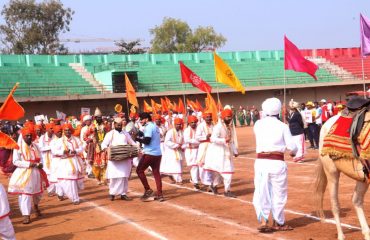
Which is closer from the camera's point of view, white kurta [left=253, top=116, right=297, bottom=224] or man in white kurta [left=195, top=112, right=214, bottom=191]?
white kurta [left=253, top=116, right=297, bottom=224]

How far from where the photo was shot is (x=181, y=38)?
74375mm

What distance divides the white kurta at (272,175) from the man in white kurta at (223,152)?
3.20 metres

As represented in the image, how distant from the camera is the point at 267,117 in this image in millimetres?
8461

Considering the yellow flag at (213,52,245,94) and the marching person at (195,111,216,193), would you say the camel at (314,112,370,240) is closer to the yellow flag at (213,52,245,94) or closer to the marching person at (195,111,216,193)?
the marching person at (195,111,216,193)

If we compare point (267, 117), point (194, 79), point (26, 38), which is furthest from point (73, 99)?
point (267, 117)

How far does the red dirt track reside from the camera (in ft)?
26.9

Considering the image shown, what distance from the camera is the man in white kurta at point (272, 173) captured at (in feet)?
26.8

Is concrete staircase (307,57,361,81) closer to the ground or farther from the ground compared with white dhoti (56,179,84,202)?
farther from the ground

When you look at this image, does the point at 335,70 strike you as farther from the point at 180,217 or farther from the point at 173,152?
the point at 180,217

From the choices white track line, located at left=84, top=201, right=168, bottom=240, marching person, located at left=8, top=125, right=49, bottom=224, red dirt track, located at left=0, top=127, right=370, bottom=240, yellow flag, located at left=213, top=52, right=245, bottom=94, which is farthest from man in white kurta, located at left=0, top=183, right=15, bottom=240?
yellow flag, located at left=213, top=52, right=245, bottom=94

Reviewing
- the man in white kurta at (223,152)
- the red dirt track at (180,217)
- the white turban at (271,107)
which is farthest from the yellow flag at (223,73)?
the white turban at (271,107)

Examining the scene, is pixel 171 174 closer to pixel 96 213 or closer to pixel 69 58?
pixel 96 213

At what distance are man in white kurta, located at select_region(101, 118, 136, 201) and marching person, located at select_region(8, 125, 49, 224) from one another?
74.8 inches

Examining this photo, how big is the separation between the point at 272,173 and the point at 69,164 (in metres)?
5.59
